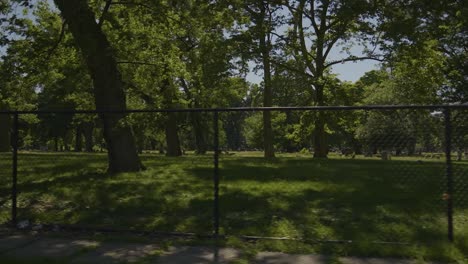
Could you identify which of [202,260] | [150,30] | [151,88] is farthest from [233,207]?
[151,88]

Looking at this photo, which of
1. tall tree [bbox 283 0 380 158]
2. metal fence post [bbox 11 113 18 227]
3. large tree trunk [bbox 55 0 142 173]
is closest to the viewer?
metal fence post [bbox 11 113 18 227]

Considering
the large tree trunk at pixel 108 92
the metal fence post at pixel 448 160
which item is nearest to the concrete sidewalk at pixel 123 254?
the metal fence post at pixel 448 160

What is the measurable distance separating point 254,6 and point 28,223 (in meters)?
20.3

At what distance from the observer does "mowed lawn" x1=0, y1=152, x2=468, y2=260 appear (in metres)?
7.34

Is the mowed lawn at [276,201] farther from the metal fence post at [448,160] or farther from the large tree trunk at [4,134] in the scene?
the large tree trunk at [4,134]

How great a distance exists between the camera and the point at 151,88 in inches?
1009

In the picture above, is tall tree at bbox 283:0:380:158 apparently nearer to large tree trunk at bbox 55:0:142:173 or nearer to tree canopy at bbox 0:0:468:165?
tree canopy at bbox 0:0:468:165

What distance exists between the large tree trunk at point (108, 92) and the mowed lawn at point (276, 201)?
1191 millimetres

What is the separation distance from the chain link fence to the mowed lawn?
0.03m

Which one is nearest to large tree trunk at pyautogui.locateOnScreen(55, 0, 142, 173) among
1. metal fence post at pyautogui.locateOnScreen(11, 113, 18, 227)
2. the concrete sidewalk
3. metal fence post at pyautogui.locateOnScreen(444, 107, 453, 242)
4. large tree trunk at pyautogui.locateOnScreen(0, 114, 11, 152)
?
metal fence post at pyautogui.locateOnScreen(11, 113, 18, 227)

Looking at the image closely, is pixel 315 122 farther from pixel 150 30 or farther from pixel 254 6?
pixel 150 30

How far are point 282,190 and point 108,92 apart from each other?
6156mm

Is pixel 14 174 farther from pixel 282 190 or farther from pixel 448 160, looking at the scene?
pixel 448 160

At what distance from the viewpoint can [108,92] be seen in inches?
551
